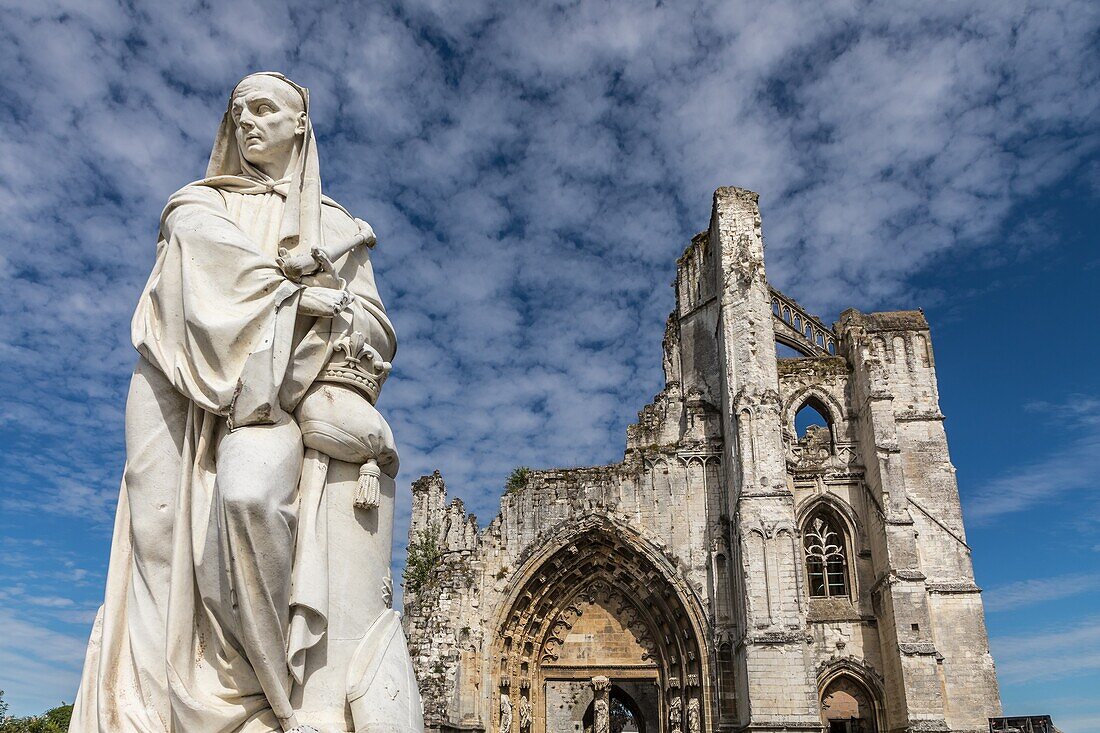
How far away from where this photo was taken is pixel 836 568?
64.8 ft

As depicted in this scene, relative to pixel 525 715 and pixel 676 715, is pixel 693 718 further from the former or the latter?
pixel 525 715

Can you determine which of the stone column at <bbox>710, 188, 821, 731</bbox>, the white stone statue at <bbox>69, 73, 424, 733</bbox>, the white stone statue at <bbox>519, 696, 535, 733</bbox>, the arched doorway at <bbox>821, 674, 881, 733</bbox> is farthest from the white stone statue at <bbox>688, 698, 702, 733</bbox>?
the white stone statue at <bbox>69, 73, 424, 733</bbox>

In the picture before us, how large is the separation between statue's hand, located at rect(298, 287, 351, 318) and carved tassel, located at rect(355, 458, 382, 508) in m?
0.41

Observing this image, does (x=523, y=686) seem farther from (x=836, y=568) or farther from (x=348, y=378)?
(x=348, y=378)

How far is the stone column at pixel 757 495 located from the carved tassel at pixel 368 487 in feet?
50.4

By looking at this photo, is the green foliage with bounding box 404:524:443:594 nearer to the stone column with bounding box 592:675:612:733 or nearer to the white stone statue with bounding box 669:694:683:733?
the stone column with bounding box 592:675:612:733

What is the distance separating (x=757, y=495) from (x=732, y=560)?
184 cm

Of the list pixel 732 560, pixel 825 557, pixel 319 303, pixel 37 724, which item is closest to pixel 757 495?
pixel 732 560

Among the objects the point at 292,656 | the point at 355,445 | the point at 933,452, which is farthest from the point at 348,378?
the point at 933,452

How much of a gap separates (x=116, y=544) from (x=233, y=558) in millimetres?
505

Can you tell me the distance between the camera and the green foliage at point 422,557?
2103cm

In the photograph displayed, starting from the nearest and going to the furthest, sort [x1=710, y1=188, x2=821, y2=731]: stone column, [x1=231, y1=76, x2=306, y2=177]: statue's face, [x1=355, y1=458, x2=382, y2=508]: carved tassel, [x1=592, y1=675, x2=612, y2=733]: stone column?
[x1=355, y1=458, x2=382, y2=508]: carved tassel → [x1=231, y1=76, x2=306, y2=177]: statue's face → [x1=592, y1=675, x2=612, y2=733]: stone column → [x1=710, y1=188, x2=821, y2=731]: stone column

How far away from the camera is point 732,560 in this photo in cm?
1842

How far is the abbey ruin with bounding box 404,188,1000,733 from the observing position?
57.5 ft
